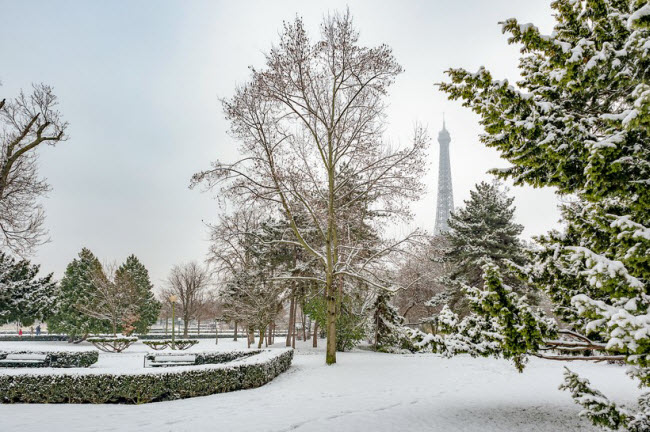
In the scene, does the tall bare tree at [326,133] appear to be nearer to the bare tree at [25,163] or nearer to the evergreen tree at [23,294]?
the bare tree at [25,163]

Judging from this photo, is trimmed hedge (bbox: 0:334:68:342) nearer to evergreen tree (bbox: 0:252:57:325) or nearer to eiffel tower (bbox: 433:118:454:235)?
evergreen tree (bbox: 0:252:57:325)

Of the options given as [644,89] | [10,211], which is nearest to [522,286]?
[644,89]

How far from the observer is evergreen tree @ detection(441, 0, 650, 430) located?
3479mm

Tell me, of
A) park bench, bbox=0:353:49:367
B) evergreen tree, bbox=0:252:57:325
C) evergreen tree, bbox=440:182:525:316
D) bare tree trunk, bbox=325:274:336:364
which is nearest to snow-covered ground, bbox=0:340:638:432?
bare tree trunk, bbox=325:274:336:364

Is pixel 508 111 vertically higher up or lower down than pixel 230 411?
higher up

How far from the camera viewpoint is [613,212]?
440 cm

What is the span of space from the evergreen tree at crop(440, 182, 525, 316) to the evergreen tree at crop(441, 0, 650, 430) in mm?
15926

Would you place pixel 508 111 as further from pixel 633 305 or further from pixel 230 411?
pixel 230 411

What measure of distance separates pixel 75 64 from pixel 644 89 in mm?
14682

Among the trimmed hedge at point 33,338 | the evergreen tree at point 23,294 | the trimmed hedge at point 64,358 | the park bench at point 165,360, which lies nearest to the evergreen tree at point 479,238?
the park bench at point 165,360

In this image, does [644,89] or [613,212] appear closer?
[644,89]

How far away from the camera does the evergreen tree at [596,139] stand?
3479 millimetres

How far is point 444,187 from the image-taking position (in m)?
72.8

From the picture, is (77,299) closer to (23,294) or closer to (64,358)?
(23,294)
